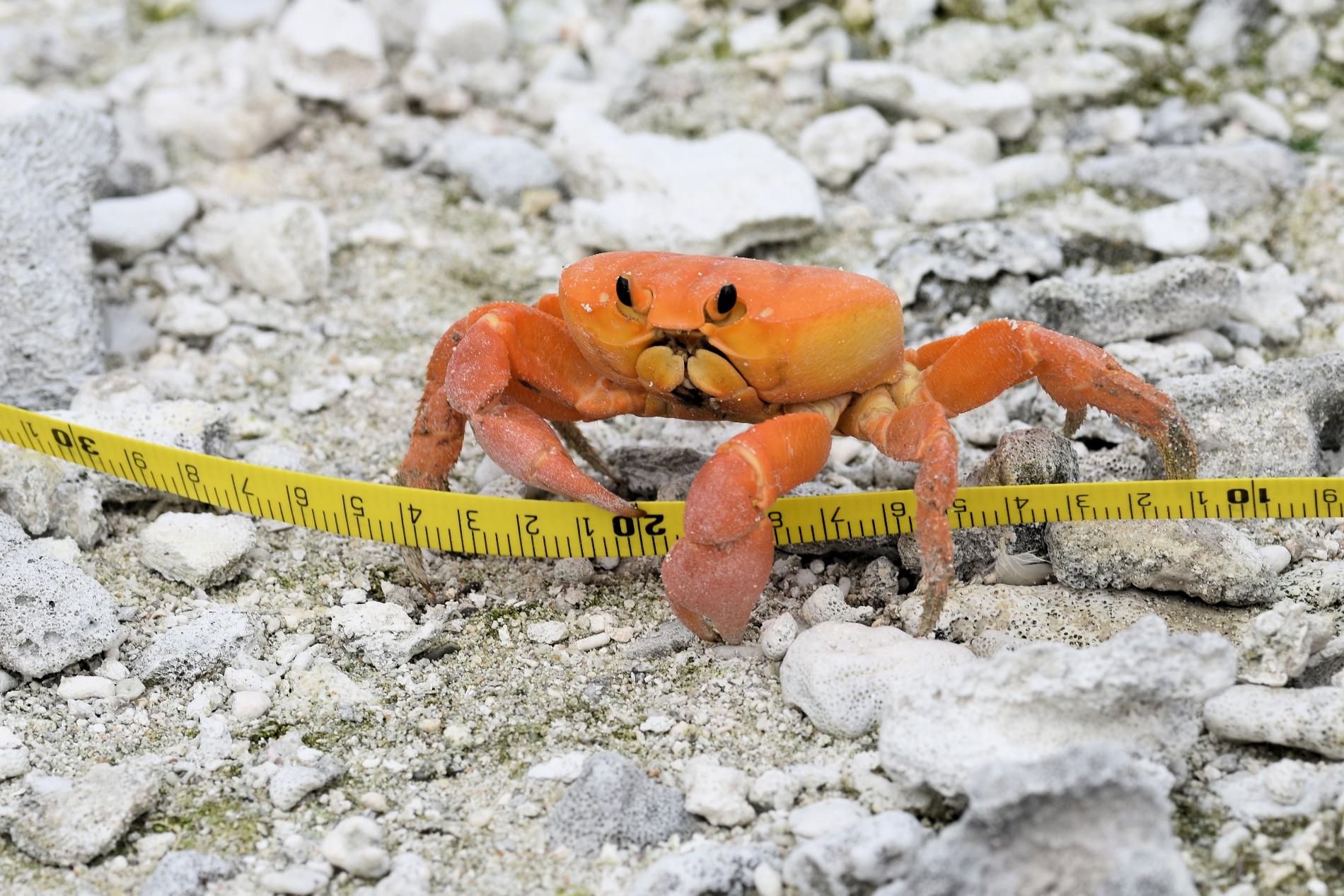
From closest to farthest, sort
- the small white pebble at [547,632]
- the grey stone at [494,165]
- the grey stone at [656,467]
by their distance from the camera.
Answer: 1. the small white pebble at [547,632]
2. the grey stone at [656,467]
3. the grey stone at [494,165]

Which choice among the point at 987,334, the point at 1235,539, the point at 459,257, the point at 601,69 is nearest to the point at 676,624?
the point at 987,334

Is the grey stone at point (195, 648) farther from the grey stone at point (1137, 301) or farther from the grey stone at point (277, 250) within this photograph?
the grey stone at point (1137, 301)

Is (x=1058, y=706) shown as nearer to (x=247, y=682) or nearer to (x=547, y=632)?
(x=547, y=632)

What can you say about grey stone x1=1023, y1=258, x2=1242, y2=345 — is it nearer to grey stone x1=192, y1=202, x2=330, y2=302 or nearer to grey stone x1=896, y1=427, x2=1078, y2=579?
grey stone x1=896, y1=427, x2=1078, y2=579

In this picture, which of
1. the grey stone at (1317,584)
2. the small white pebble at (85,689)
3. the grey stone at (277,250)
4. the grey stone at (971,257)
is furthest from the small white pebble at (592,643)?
the grey stone at (277,250)

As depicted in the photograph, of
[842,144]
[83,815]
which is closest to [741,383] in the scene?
[83,815]

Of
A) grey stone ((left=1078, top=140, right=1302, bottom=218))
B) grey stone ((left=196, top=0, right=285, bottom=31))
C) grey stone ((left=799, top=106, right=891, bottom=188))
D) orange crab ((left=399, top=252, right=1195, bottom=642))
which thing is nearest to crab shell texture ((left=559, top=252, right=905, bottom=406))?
orange crab ((left=399, top=252, right=1195, bottom=642))
